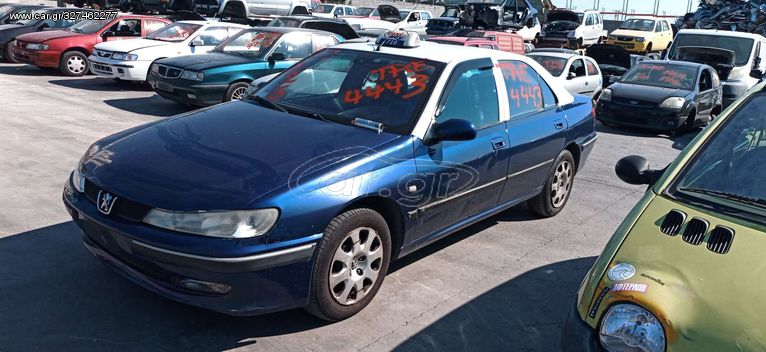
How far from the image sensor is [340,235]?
11.5 feet

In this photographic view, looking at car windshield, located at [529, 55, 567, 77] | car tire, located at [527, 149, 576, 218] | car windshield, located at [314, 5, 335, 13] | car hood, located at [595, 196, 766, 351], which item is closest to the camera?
car hood, located at [595, 196, 766, 351]

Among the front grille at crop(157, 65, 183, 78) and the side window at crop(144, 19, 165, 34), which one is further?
the side window at crop(144, 19, 165, 34)

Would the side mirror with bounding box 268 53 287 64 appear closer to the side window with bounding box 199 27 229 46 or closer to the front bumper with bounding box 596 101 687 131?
the side window with bounding box 199 27 229 46

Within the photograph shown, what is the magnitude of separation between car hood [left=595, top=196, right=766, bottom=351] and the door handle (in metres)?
1.94

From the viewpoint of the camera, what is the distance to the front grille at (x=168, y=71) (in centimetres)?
1012

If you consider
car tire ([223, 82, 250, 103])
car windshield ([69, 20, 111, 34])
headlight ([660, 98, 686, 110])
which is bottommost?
headlight ([660, 98, 686, 110])

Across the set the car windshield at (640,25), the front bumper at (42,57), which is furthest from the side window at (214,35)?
the car windshield at (640,25)

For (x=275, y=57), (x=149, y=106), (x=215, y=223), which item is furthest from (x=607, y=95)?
(x=215, y=223)

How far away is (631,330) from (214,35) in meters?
12.4

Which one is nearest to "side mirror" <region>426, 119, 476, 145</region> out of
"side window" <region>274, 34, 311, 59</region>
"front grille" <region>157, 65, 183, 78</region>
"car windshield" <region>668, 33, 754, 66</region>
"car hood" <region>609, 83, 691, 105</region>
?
"front grille" <region>157, 65, 183, 78</region>

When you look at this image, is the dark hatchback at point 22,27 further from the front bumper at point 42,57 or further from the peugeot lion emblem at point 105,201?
the peugeot lion emblem at point 105,201

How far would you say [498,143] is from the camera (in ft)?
15.4

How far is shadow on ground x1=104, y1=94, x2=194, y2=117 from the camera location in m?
10.5

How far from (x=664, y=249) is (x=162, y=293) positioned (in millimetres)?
2463
